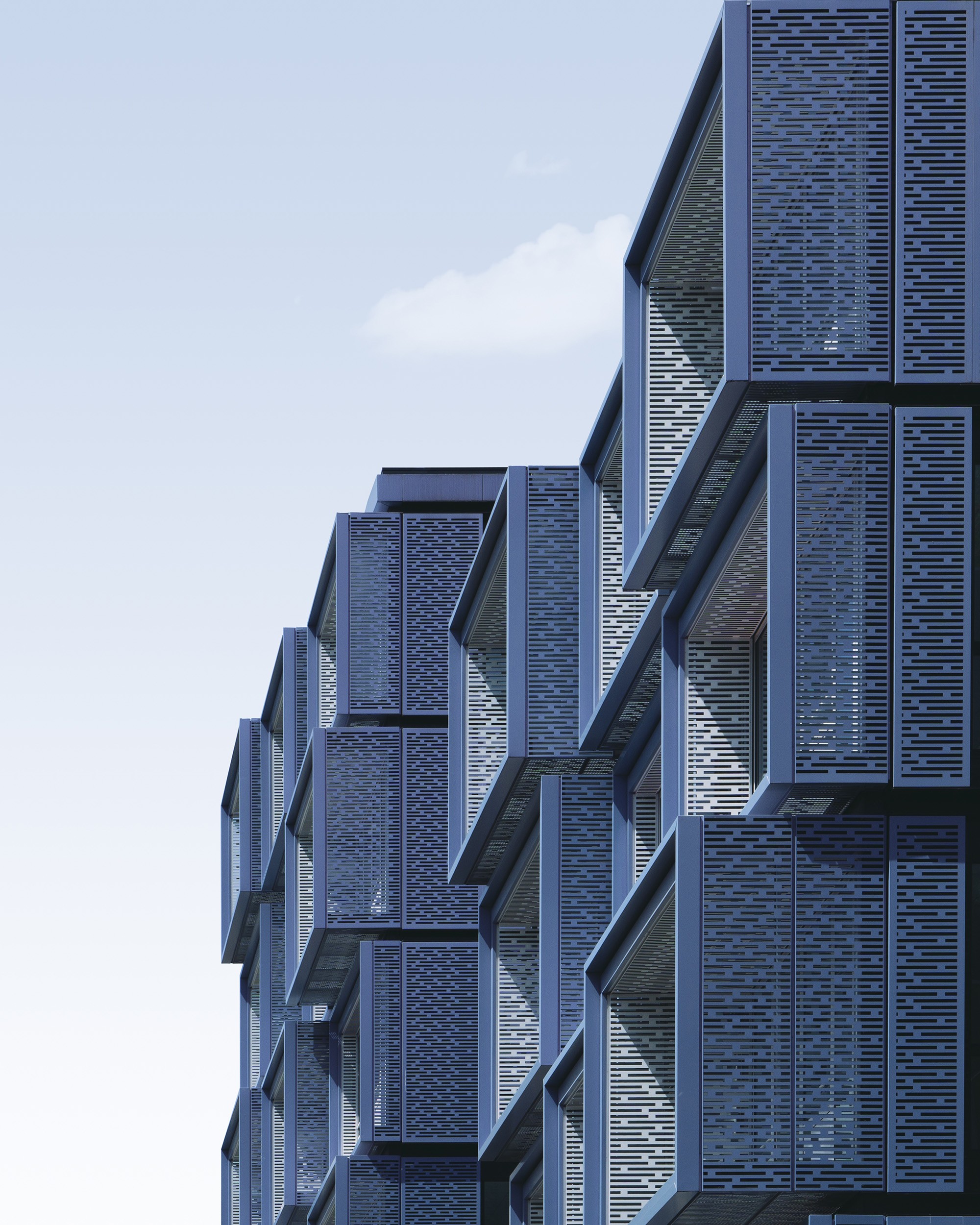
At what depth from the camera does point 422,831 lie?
3584 cm

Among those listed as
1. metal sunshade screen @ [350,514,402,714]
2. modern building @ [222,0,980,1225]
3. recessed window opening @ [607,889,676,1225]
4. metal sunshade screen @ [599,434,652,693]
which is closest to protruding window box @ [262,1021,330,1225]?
metal sunshade screen @ [350,514,402,714]

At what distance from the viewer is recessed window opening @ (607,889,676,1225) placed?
20.8m

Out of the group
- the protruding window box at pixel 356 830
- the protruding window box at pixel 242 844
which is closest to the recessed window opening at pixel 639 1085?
the protruding window box at pixel 356 830

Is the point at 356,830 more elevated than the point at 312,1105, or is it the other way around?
the point at 356,830

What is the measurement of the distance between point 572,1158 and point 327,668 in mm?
16504

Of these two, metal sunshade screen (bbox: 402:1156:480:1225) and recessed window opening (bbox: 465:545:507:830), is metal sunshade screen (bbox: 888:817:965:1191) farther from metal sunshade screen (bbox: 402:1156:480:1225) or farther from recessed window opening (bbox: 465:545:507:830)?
metal sunshade screen (bbox: 402:1156:480:1225)

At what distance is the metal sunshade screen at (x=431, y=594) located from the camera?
3538cm

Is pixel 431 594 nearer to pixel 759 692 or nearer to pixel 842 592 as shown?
pixel 759 692

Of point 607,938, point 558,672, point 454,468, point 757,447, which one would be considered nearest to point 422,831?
point 454,468

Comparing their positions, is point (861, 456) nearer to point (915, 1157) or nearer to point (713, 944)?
point (713, 944)

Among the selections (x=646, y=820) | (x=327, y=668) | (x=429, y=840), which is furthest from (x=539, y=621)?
(x=327, y=668)

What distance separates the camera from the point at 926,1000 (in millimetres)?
16406

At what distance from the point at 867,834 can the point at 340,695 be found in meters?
19.9

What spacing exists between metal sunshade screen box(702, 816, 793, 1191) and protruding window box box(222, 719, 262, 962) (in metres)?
32.6
